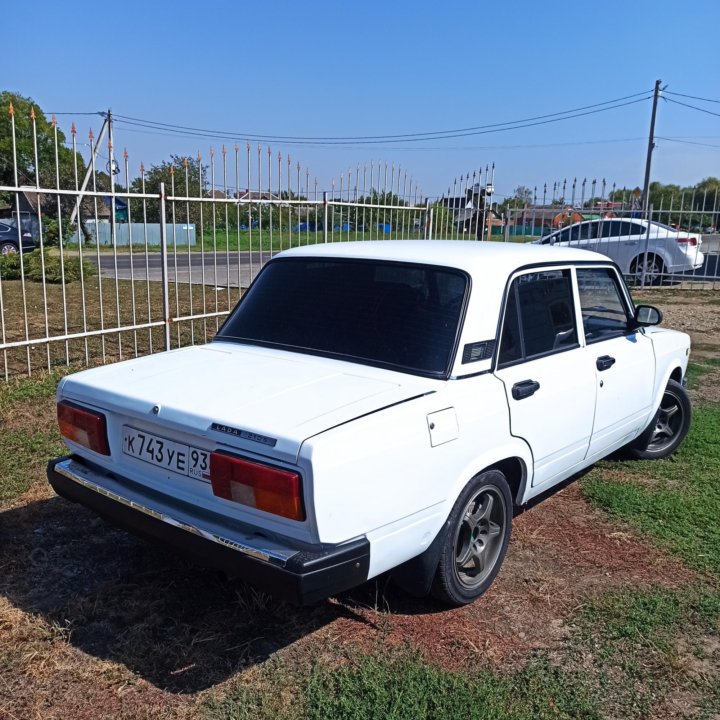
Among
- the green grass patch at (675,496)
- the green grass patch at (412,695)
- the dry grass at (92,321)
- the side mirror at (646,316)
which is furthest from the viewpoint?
the dry grass at (92,321)

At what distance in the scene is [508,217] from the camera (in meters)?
16.9

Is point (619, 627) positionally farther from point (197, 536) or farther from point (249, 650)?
point (197, 536)

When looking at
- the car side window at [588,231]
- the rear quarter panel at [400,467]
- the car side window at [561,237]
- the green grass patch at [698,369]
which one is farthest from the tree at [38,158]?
the car side window at [588,231]

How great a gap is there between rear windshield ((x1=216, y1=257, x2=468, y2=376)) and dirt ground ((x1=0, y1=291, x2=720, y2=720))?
3.86ft

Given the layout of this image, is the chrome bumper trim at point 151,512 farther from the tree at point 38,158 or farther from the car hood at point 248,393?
the tree at point 38,158

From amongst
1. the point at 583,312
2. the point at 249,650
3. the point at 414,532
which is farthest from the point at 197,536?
the point at 583,312

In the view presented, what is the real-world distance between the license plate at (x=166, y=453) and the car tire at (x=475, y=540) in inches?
42.5

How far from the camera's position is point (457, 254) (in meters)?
3.58

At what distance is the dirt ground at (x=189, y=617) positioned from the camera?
2.71 m

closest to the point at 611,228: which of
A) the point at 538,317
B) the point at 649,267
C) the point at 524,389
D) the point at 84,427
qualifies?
the point at 649,267

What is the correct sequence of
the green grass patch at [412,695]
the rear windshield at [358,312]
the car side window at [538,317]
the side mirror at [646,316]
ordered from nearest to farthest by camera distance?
the green grass patch at [412,695]
the rear windshield at [358,312]
the car side window at [538,317]
the side mirror at [646,316]

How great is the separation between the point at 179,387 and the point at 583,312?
8.04 feet

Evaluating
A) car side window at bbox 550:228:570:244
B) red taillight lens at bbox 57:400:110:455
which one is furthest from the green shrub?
red taillight lens at bbox 57:400:110:455

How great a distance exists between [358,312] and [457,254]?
0.62 m
